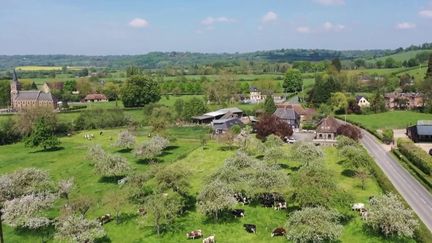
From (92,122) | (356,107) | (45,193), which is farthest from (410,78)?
(45,193)

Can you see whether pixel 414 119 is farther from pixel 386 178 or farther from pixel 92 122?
pixel 92 122

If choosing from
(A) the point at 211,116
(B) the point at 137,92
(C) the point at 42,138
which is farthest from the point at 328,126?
(B) the point at 137,92

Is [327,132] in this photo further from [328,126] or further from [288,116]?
[288,116]

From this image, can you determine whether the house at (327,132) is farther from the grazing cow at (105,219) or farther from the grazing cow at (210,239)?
the grazing cow at (105,219)

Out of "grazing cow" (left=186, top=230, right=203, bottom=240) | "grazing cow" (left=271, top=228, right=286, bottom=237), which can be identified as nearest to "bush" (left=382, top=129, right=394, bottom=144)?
"grazing cow" (left=271, top=228, right=286, bottom=237)

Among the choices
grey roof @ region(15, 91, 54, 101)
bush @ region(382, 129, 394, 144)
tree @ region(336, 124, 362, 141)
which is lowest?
bush @ region(382, 129, 394, 144)

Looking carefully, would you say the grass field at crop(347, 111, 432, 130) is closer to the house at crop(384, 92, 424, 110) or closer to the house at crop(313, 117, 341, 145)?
the house at crop(384, 92, 424, 110)
